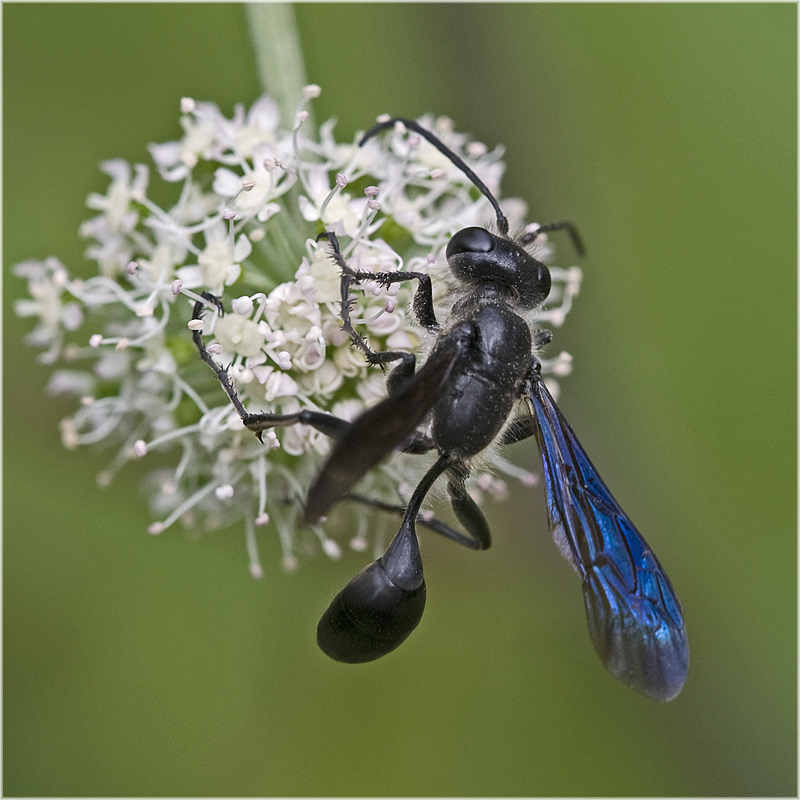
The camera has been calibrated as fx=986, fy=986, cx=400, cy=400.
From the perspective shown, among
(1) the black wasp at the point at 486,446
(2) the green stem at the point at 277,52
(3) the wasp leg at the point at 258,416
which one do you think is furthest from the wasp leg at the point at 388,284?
(2) the green stem at the point at 277,52

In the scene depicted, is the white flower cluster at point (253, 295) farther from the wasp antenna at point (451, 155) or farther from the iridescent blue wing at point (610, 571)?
the iridescent blue wing at point (610, 571)

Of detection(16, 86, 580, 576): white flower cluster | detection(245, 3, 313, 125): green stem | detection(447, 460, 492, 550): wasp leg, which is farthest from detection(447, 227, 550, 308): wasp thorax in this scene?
detection(245, 3, 313, 125): green stem

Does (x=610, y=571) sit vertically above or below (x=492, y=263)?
below

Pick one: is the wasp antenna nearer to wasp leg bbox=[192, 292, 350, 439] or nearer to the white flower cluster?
the white flower cluster

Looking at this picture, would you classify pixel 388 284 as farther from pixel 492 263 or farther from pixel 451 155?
pixel 451 155

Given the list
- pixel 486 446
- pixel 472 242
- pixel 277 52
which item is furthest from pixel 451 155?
pixel 486 446
